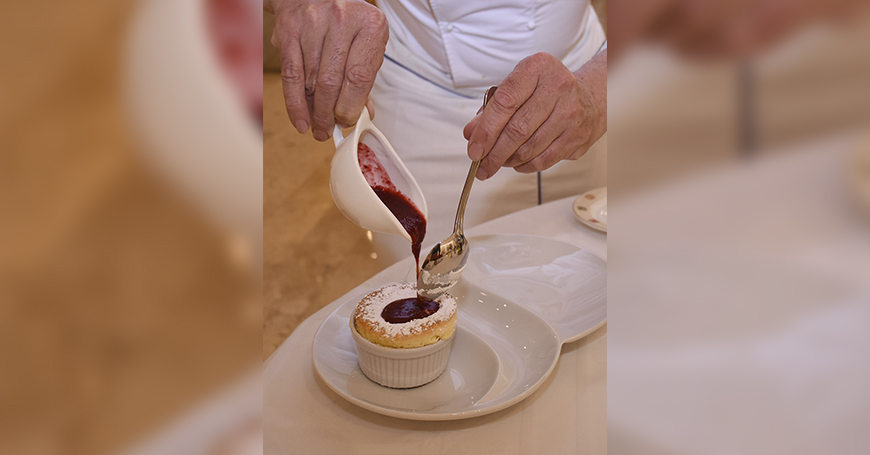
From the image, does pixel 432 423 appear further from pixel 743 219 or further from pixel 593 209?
pixel 593 209

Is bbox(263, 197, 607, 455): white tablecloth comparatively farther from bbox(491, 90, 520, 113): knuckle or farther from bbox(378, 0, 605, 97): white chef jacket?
bbox(378, 0, 605, 97): white chef jacket

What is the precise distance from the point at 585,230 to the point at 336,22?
44cm

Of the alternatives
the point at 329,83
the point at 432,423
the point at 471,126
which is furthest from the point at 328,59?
the point at 432,423

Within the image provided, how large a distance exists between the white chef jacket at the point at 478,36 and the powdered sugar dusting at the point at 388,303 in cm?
52

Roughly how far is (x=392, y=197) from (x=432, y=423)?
23 cm

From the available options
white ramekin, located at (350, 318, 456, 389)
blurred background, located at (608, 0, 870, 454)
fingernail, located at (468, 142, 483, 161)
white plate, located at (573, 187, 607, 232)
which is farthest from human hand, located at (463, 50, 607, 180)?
blurred background, located at (608, 0, 870, 454)

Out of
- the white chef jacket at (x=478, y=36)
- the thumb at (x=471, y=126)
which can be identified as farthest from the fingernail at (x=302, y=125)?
the white chef jacket at (x=478, y=36)

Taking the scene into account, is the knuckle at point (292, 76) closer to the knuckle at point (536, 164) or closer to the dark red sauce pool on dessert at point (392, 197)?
the dark red sauce pool on dessert at point (392, 197)

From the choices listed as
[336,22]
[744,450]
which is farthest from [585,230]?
[744,450]

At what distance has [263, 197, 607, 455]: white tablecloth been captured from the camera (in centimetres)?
40

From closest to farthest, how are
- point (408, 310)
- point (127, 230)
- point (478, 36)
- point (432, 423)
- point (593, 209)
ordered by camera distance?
point (127, 230) < point (432, 423) < point (408, 310) < point (593, 209) < point (478, 36)

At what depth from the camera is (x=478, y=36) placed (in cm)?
90

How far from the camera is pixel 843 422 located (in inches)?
5.1

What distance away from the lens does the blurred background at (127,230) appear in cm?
9
